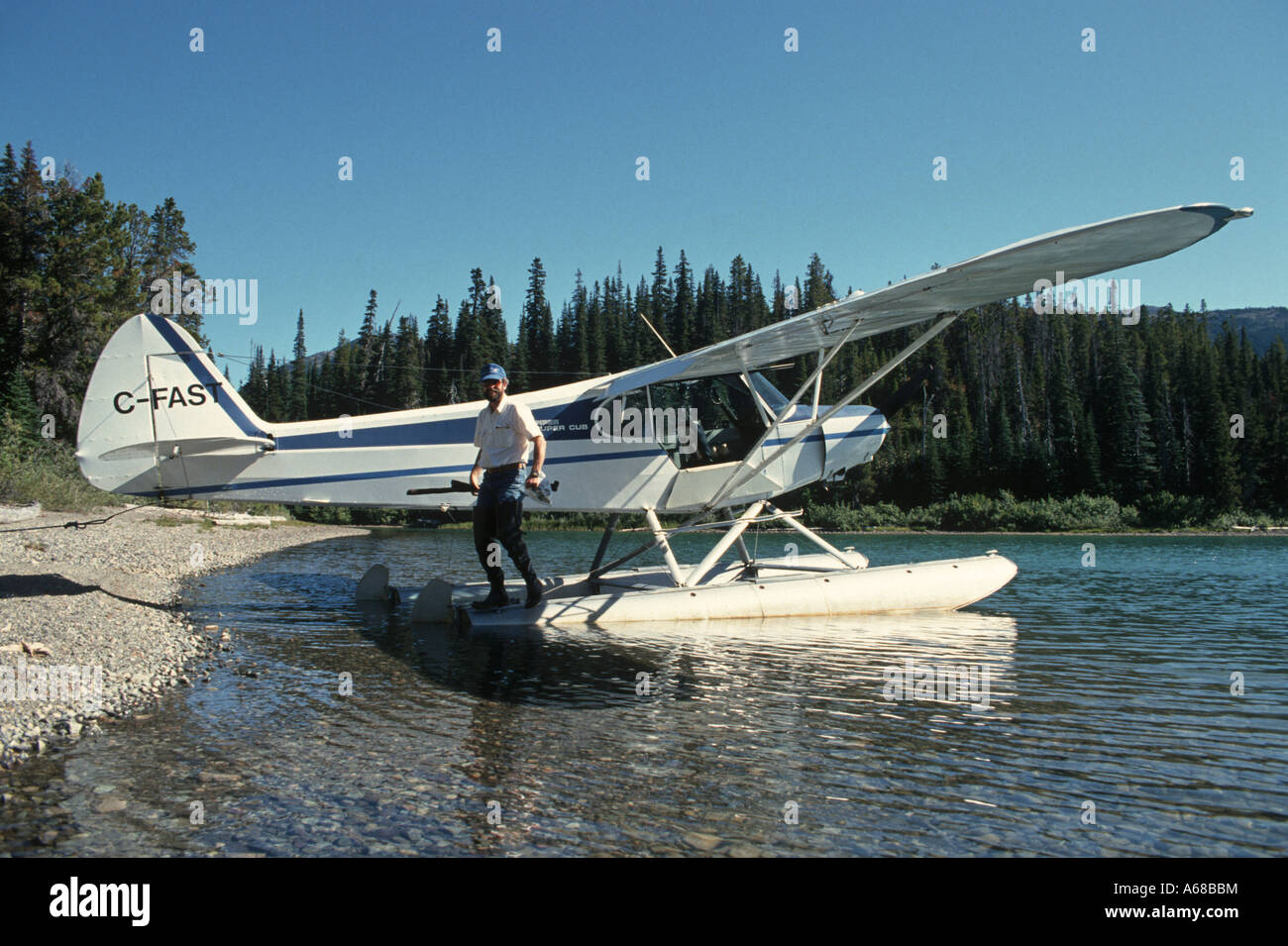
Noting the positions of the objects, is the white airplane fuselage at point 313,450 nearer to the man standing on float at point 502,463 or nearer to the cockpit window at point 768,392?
the cockpit window at point 768,392

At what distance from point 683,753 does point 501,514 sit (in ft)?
11.0

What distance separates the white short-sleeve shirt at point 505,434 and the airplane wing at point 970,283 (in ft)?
8.28

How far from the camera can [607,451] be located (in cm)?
945

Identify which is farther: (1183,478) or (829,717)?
(1183,478)

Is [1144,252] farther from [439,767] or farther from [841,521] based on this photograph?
[841,521]

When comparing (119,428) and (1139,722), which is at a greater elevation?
(119,428)

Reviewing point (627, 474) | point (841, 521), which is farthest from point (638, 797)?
point (841, 521)

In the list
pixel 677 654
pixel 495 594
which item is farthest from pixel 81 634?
pixel 677 654

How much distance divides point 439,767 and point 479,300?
75993 mm

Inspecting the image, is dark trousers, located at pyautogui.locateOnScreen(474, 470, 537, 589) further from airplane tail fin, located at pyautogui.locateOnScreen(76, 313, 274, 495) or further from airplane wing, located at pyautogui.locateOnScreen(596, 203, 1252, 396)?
airplane tail fin, located at pyautogui.locateOnScreen(76, 313, 274, 495)

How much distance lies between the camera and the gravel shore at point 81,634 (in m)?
4.59

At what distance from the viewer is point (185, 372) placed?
9.16 meters

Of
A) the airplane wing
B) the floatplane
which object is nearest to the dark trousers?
the floatplane

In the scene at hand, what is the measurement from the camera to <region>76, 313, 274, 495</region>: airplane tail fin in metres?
8.73
